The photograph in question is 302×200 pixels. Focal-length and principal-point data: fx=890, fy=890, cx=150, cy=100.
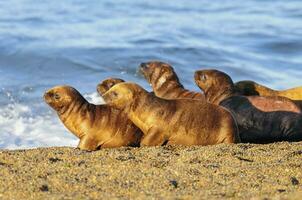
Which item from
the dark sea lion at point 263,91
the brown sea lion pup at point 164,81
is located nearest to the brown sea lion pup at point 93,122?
the brown sea lion pup at point 164,81

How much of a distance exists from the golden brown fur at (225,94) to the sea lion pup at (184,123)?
3.45 feet

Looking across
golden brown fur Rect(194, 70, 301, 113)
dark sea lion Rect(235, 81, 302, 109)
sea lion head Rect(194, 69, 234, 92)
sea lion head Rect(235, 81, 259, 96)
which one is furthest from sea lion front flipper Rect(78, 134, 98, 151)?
sea lion head Rect(235, 81, 259, 96)

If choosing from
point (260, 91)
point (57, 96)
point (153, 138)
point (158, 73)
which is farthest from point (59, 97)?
point (260, 91)

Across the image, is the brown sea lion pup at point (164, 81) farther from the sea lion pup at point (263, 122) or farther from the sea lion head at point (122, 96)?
the sea lion head at point (122, 96)

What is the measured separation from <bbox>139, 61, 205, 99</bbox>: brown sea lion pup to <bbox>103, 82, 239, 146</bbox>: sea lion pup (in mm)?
1852

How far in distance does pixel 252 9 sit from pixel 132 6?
4.02m

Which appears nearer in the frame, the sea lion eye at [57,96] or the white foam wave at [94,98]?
the sea lion eye at [57,96]

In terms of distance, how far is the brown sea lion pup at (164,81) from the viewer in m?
11.3

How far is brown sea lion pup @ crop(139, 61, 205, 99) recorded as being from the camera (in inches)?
446

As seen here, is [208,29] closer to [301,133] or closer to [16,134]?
[16,134]

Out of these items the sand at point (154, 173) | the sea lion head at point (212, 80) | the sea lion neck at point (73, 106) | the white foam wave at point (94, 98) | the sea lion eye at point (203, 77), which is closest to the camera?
the sand at point (154, 173)

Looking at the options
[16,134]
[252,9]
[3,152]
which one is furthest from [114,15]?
[3,152]

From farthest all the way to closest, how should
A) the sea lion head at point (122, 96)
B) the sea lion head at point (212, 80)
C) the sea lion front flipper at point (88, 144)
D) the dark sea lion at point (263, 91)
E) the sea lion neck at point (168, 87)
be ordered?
the sea lion neck at point (168, 87) → the dark sea lion at point (263, 91) → the sea lion head at point (212, 80) → the sea lion head at point (122, 96) → the sea lion front flipper at point (88, 144)

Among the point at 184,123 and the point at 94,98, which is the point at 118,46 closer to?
the point at 94,98
